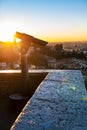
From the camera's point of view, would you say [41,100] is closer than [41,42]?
Yes

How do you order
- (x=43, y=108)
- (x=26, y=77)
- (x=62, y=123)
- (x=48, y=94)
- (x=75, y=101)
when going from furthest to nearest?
(x=26, y=77) → (x=48, y=94) → (x=75, y=101) → (x=43, y=108) → (x=62, y=123)

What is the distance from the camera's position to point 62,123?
4.75ft

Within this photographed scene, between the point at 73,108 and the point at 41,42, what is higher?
the point at 41,42

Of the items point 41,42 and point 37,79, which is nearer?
point 37,79

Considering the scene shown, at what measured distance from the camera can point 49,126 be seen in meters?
1.41

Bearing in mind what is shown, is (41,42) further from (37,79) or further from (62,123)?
(62,123)

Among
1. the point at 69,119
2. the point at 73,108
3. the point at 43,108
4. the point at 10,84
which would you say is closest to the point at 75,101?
the point at 73,108

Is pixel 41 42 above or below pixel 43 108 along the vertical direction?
above

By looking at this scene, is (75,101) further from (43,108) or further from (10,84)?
(10,84)

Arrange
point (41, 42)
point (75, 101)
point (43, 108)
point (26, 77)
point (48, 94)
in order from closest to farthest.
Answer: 1. point (43, 108)
2. point (75, 101)
3. point (48, 94)
4. point (26, 77)
5. point (41, 42)

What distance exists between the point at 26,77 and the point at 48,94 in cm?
244

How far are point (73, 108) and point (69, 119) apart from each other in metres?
0.26

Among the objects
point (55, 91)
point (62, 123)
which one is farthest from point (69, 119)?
point (55, 91)

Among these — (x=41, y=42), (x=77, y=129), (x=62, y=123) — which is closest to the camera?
(x=77, y=129)
